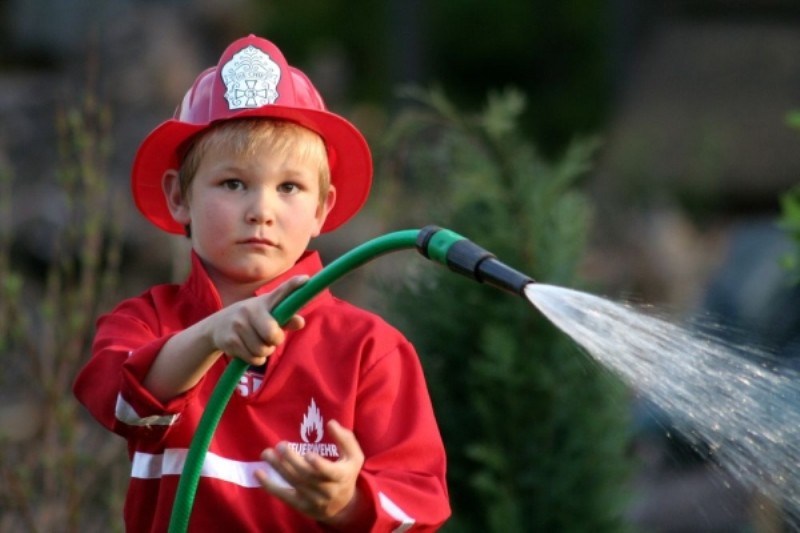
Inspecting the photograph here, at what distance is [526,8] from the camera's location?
15078mm

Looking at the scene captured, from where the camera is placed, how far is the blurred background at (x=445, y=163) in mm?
4176

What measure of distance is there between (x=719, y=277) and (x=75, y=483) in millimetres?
4723

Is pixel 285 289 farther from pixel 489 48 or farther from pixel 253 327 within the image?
pixel 489 48

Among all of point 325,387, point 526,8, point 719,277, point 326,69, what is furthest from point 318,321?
point 526,8

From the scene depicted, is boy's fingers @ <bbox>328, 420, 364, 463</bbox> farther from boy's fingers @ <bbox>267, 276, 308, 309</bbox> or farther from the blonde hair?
the blonde hair

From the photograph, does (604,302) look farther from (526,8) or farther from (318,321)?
(526,8)

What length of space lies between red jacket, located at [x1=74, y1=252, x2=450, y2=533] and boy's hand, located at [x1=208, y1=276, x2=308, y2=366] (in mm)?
150

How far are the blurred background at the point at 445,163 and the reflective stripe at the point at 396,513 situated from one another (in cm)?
57

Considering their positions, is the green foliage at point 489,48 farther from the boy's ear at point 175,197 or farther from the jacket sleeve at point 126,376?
the jacket sleeve at point 126,376

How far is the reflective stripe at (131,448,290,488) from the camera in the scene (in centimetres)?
239

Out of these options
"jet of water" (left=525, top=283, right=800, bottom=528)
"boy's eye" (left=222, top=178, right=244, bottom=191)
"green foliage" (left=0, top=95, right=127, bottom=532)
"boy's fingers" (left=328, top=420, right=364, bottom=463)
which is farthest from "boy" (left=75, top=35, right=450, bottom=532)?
"green foliage" (left=0, top=95, right=127, bottom=532)

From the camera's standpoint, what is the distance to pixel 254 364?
2281 mm

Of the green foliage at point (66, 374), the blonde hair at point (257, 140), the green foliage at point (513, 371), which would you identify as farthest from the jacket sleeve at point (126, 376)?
the green foliage at point (513, 371)

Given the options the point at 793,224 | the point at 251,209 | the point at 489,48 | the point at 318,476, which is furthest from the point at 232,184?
the point at 489,48
